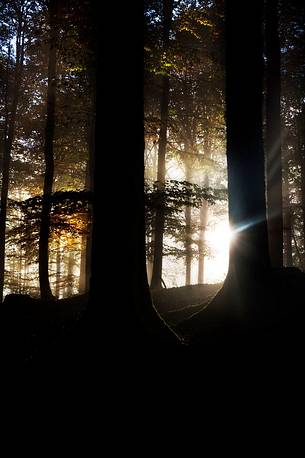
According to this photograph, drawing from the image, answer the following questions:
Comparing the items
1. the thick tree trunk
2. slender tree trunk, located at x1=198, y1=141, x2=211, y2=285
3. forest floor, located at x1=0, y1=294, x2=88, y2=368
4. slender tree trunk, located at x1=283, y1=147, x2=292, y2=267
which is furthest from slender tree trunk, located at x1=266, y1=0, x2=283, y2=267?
slender tree trunk, located at x1=283, y1=147, x2=292, y2=267

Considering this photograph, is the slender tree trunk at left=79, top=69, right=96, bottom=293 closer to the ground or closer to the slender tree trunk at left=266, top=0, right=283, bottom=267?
the ground

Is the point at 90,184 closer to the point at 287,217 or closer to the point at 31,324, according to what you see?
the point at 31,324

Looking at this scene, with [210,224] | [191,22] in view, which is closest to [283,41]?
[191,22]

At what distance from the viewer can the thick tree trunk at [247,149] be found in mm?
5660

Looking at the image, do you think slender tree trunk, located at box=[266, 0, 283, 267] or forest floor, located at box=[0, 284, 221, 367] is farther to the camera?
slender tree trunk, located at box=[266, 0, 283, 267]

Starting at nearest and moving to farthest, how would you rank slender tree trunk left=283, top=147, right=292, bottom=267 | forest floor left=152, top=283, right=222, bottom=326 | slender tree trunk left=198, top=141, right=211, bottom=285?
1. forest floor left=152, top=283, right=222, bottom=326
2. slender tree trunk left=198, top=141, right=211, bottom=285
3. slender tree trunk left=283, top=147, right=292, bottom=267

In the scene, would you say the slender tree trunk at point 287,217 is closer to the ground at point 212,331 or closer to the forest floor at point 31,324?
the ground at point 212,331

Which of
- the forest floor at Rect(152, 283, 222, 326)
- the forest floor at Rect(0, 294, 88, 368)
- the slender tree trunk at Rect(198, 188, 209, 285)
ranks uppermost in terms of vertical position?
the slender tree trunk at Rect(198, 188, 209, 285)

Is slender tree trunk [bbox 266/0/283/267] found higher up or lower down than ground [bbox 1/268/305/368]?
higher up

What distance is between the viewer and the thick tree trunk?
566 cm

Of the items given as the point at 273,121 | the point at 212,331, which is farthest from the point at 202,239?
the point at 212,331

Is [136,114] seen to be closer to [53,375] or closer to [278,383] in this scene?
[53,375]

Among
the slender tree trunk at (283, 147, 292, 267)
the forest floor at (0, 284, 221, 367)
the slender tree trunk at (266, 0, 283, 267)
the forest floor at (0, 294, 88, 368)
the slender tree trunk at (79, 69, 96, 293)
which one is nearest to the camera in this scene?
the forest floor at (0, 294, 88, 368)

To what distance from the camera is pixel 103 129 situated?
4660mm
